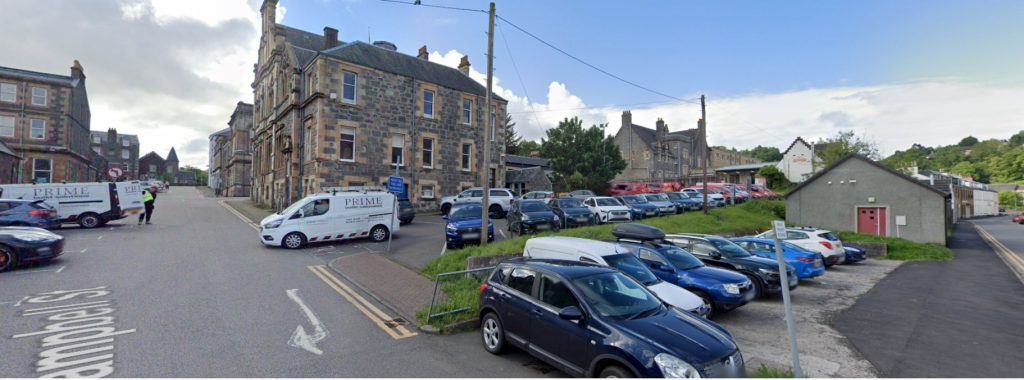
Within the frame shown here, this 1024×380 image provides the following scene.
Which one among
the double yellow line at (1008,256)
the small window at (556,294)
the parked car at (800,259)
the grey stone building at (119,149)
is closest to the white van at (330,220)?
the small window at (556,294)

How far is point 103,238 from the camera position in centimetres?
1569

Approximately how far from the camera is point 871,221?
86.1ft

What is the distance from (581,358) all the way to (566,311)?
0.57m

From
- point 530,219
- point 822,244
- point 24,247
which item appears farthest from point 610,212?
point 24,247

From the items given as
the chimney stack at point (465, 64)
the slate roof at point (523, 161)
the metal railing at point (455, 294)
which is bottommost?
the metal railing at point (455, 294)

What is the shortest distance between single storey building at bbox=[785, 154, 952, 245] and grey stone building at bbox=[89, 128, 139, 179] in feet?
357

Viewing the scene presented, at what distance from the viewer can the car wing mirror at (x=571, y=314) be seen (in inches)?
195

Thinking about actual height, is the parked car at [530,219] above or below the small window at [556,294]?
above

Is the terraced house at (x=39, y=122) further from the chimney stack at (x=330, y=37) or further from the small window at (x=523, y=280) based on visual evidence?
the small window at (x=523, y=280)

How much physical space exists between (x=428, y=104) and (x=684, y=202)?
1864cm

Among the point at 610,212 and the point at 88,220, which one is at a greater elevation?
Result: the point at 610,212

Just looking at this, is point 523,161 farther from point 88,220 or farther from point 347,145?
point 88,220

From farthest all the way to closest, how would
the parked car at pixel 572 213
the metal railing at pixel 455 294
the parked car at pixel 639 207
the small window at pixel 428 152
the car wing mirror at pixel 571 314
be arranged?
the small window at pixel 428 152, the parked car at pixel 639 207, the parked car at pixel 572 213, the metal railing at pixel 455 294, the car wing mirror at pixel 571 314

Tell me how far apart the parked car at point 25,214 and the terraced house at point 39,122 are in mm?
28108
